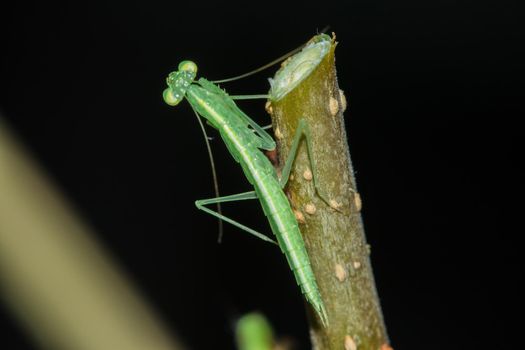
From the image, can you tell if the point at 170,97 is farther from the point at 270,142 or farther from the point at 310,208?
the point at 310,208

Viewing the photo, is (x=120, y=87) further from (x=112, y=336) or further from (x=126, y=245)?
(x=112, y=336)

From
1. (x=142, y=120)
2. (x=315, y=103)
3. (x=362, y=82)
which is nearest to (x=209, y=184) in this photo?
(x=142, y=120)

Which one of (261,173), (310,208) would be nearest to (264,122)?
(261,173)

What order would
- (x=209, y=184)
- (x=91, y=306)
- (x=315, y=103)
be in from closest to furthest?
(x=315, y=103) → (x=91, y=306) → (x=209, y=184)

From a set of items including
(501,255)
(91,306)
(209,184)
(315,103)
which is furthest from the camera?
(209,184)

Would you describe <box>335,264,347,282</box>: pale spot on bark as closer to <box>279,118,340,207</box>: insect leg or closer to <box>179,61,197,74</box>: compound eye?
<box>279,118,340,207</box>: insect leg

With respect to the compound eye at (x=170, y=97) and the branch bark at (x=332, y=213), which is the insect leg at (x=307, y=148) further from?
the compound eye at (x=170, y=97)
